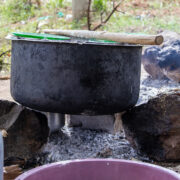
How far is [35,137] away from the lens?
9.43ft

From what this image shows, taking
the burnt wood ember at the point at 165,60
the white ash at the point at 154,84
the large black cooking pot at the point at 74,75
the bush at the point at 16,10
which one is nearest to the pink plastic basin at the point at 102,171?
the large black cooking pot at the point at 74,75

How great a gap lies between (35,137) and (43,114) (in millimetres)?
188

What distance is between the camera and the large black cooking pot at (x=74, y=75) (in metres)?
2.53

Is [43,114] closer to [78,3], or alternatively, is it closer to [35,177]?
[35,177]

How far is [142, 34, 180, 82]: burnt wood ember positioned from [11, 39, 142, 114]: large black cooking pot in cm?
181

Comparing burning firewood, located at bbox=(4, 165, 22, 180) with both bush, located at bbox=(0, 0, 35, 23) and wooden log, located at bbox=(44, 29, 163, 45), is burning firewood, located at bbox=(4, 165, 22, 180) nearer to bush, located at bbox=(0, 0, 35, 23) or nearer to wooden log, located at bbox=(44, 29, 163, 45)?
wooden log, located at bbox=(44, 29, 163, 45)

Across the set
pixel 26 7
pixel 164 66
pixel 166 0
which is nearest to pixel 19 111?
pixel 164 66

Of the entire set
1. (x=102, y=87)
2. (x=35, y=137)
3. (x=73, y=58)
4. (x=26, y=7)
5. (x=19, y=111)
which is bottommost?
(x=35, y=137)

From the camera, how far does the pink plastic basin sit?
1.29 m

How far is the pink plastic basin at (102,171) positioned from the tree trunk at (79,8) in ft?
21.4

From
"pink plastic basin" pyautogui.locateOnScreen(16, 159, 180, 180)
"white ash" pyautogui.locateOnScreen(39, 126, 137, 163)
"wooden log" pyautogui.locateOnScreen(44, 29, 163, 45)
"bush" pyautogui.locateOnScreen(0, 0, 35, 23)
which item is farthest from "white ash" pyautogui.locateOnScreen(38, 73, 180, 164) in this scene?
"bush" pyautogui.locateOnScreen(0, 0, 35, 23)

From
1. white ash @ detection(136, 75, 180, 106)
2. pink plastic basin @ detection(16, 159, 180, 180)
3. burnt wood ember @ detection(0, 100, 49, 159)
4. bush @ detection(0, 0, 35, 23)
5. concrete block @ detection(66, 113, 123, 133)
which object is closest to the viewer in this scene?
pink plastic basin @ detection(16, 159, 180, 180)

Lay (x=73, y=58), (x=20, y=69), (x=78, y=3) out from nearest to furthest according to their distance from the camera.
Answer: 1. (x=73, y=58)
2. (x=20, y=69)
3. (x=78, y=3)

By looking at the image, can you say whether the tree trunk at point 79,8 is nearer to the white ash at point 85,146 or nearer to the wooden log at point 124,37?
the wooden log at point 124,37
